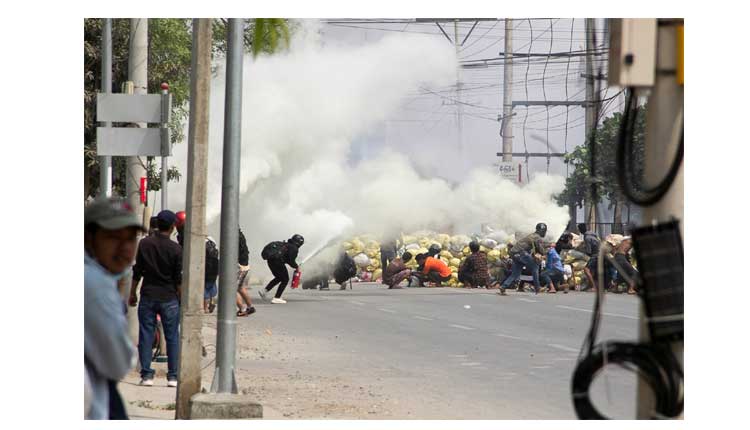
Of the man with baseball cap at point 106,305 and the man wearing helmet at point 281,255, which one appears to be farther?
the man wearing helmet at point 281,255

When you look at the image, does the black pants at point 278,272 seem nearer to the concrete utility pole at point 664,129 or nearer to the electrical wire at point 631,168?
the electrical wire at point 631,168

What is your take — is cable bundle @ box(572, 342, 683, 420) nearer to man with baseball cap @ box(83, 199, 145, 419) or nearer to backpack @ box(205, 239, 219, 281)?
man with baseball cap @ box(83, 199, 145, 419)

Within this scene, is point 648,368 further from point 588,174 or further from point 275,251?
point 588,174

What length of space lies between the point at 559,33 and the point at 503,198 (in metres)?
5.74

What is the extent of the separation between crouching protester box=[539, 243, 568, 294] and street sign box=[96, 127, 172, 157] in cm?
1584

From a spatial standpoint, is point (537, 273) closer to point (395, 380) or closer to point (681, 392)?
point (395, 380)

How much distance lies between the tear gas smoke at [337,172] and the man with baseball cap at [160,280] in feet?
54.4

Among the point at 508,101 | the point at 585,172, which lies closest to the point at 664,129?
the point at 508,101

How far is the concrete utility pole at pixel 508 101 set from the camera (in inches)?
1196

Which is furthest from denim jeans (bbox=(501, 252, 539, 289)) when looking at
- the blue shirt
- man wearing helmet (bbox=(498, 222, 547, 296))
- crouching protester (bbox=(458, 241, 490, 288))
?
crouching protester (bbox=(458, 241, 490, 288))

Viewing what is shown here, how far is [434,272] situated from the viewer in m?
29.3

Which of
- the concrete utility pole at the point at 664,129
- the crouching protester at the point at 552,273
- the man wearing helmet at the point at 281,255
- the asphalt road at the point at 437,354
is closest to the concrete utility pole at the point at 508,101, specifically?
the crouching protester at the point at 552,273

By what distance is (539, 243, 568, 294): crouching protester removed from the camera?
2550 cm

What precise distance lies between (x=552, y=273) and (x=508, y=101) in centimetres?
679
